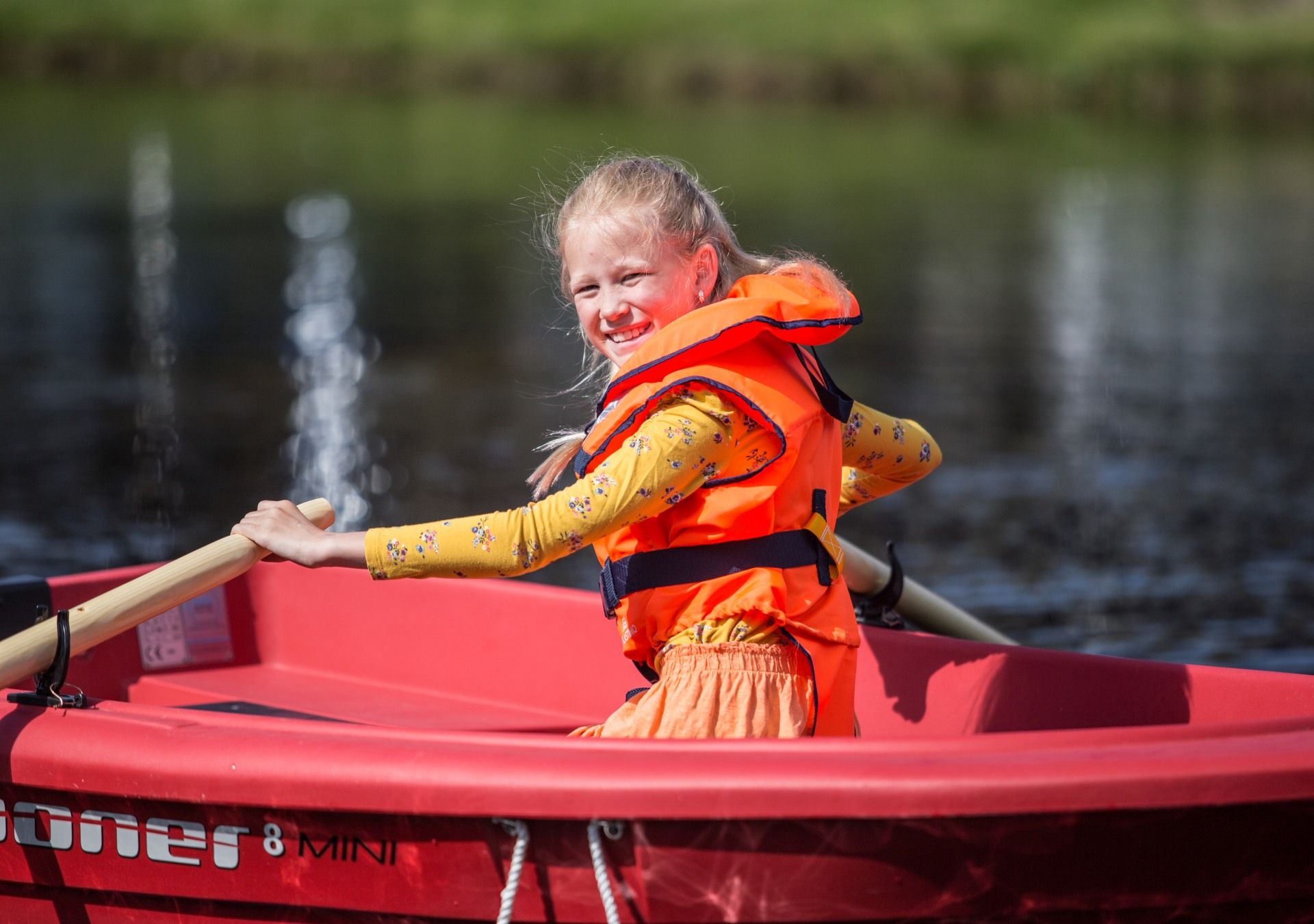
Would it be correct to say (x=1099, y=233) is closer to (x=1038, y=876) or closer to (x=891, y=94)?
Answer: (x=891, y=94)

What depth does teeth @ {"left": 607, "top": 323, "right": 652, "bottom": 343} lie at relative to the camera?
289cm

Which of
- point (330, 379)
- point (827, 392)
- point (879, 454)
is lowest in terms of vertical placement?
point (330, 379)

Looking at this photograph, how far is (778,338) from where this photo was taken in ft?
9.25

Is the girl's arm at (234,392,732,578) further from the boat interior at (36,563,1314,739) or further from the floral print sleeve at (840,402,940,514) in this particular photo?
the boat interior at (36,563,1314,739)

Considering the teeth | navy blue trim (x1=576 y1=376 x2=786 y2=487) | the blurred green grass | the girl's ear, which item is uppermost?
the blurred green grass

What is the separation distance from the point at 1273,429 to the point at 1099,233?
8728mm

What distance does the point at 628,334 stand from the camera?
2.89 metres

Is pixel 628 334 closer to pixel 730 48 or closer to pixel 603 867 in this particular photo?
pixel 603 867

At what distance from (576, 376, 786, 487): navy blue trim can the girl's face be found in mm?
152

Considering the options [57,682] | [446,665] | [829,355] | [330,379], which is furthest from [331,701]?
[829,355]

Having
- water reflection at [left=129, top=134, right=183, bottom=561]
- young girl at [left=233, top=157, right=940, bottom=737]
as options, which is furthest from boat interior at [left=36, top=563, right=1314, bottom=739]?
water reflection at [left=129, top=134, right=183, bottom=561]

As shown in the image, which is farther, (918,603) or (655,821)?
→ (918,603)

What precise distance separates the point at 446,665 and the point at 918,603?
47.4 inches

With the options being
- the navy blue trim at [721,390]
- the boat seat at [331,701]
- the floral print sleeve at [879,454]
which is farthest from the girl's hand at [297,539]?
the boat seat at [331,701]
